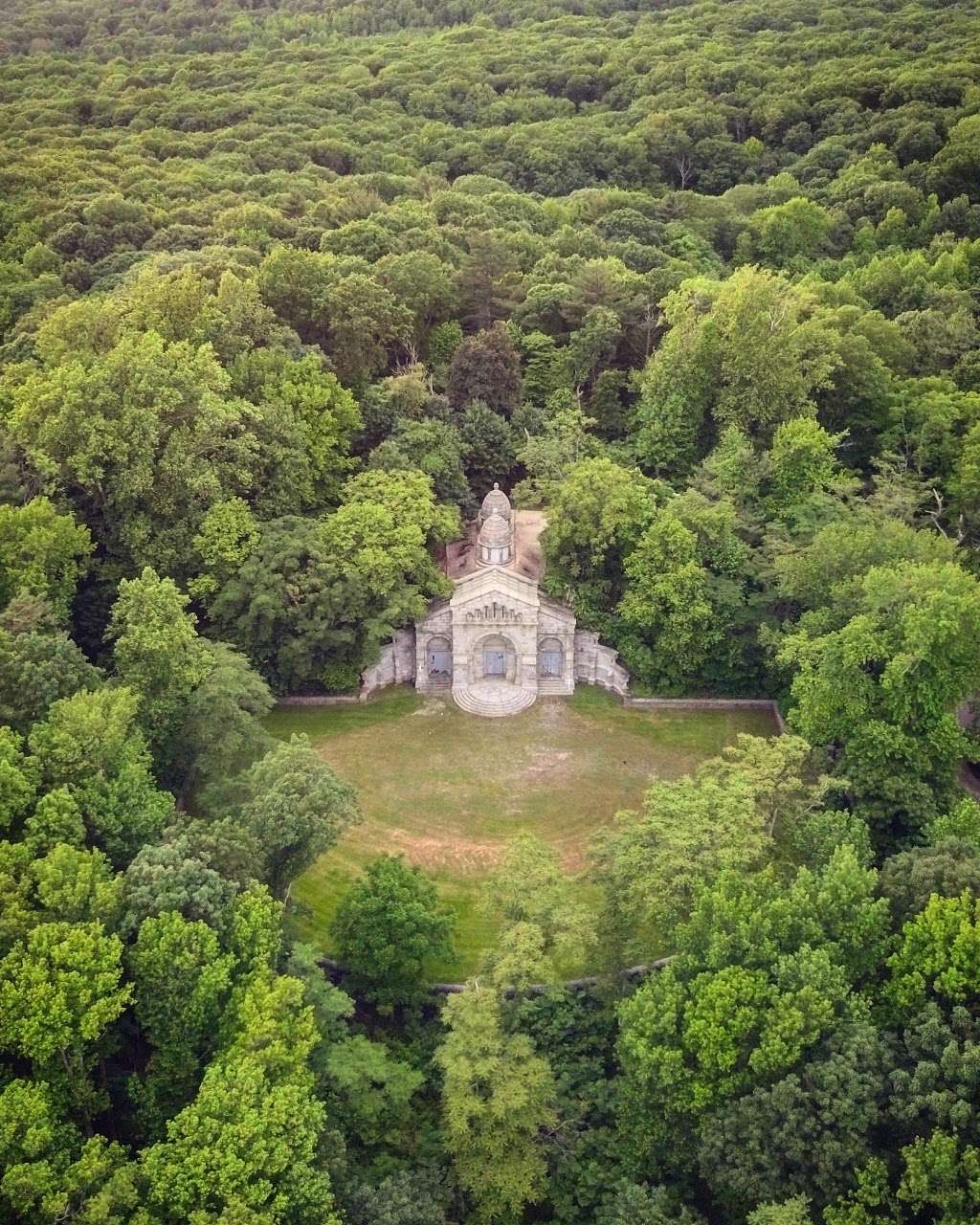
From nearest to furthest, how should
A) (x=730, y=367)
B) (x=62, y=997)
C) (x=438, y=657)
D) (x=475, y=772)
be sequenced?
(x=62, y=997)
(x=475, y=772)
(x=438, y=657)
(x=730, y=367)

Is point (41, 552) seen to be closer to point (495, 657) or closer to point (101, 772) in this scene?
point (101, 772)

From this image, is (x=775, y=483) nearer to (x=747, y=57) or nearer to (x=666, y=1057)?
(x=666, y=1057)

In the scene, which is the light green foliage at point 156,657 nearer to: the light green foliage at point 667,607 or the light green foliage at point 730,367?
the light green foliage at point 667,607

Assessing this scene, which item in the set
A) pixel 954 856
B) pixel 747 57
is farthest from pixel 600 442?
pixel 747 57

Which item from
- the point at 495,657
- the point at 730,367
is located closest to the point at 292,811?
the point at 495,657

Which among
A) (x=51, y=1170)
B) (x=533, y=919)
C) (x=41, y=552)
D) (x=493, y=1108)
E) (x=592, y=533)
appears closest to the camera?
(x=51, y=1170)

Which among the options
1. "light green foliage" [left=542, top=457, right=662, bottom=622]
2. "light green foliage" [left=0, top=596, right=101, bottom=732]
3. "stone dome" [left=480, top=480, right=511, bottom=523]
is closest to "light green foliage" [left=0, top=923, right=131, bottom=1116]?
"light green foliage" [left=0, top=596, right=101, bottom=732]
